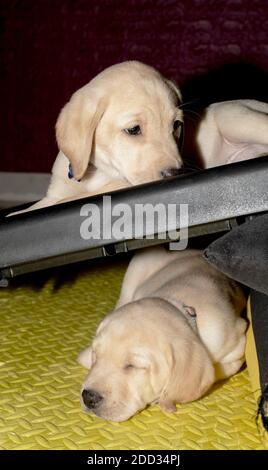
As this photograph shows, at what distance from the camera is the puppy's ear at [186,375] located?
173cm

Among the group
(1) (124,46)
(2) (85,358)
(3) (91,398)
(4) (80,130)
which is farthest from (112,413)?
(1) (124,46)

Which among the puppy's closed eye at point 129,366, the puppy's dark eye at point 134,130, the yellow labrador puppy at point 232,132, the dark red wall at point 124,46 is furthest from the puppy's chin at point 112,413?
the dark red wall at point 124,46

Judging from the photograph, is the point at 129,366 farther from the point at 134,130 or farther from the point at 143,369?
the point at 134,130

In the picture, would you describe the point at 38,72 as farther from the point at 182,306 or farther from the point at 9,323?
the point at 182,306

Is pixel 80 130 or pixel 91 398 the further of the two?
pixel 80 130

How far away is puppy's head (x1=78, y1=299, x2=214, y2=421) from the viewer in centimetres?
171

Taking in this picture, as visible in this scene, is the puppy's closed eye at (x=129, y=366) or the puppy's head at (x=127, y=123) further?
the puppy's head at (x=127, y=123)

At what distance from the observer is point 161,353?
1.73m

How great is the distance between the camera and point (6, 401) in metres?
1.87

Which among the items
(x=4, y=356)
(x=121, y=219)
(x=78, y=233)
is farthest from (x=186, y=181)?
(x=4, y=356)

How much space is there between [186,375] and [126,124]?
0.82 m

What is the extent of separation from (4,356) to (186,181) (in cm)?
82

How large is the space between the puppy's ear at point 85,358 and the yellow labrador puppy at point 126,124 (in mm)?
522

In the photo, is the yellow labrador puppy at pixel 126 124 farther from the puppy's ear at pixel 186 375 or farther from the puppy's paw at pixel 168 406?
the puppy's paw at pixel 168 406
